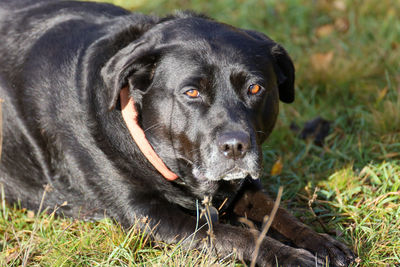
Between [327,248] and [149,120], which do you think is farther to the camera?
[149,120]

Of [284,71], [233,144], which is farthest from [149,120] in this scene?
[284,71]

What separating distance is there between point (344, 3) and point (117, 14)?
3354 mm

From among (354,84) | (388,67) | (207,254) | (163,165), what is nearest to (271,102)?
(163,165)

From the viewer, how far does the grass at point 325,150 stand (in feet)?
9.95

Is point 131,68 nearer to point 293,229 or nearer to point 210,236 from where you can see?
point 210,236

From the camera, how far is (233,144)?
2.86 metres

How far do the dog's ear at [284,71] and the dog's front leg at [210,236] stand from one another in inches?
43.4

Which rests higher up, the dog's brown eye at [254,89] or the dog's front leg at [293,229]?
the dog's brown eye at [254,89]

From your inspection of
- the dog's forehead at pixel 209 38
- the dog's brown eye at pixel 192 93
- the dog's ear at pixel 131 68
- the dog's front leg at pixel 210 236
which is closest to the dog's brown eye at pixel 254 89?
the dog's forehead at pixel 209 38

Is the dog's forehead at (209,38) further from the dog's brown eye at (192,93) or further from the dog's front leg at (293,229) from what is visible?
the dog's front leg at (293,229)

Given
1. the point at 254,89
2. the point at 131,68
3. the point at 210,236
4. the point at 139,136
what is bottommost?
the point at 210,236

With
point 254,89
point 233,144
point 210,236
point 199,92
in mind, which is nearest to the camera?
point 210,236

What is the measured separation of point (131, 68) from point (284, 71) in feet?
3.53

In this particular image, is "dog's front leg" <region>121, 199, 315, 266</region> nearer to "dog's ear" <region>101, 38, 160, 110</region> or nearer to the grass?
the grass
